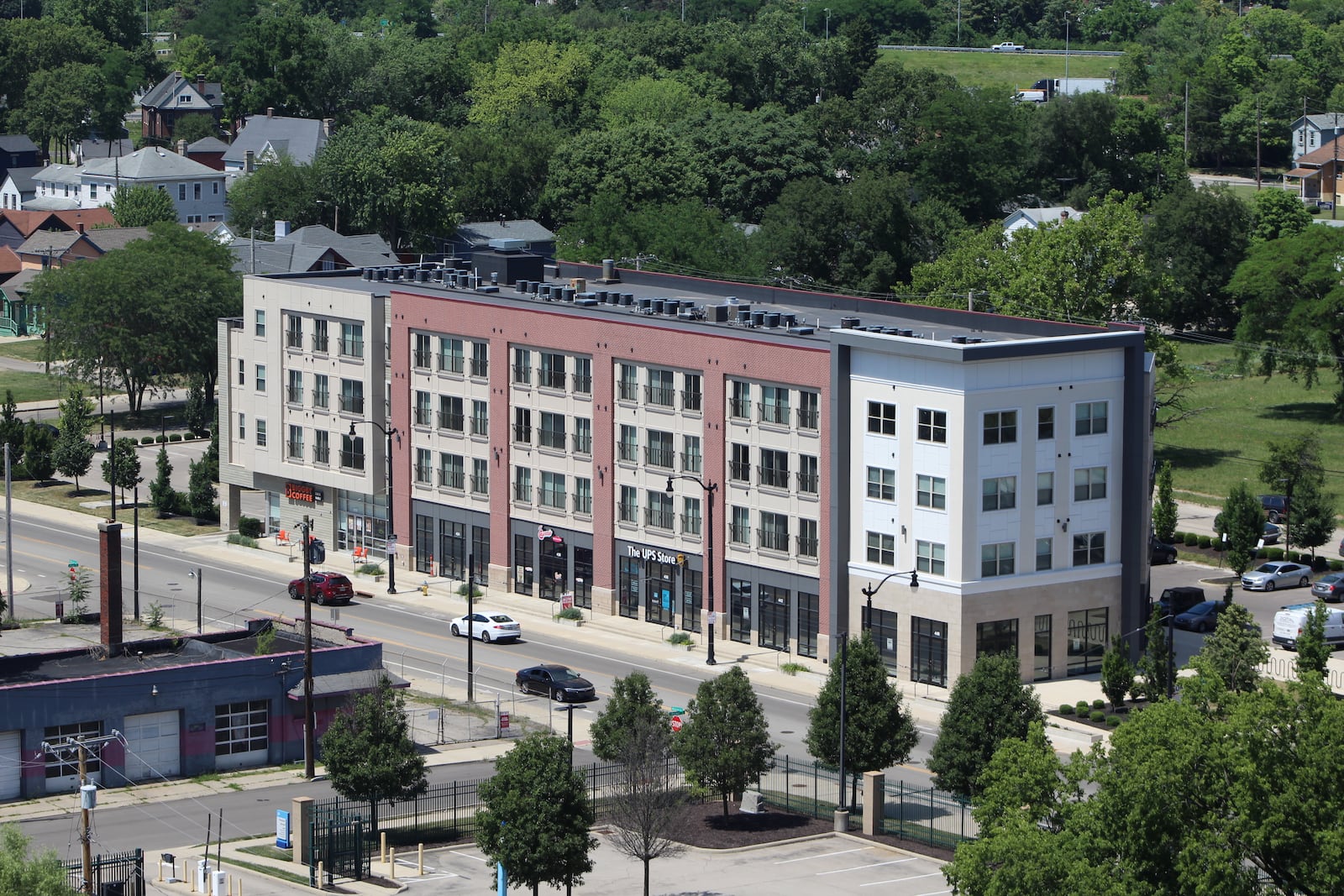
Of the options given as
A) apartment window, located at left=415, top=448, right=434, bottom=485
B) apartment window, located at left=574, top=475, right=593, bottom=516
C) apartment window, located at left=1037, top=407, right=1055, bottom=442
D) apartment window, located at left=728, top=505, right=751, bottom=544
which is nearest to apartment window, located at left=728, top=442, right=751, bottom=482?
apartment window, located at left=728, top=505, right=751, bottom=544

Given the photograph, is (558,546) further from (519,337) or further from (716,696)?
(716,696)

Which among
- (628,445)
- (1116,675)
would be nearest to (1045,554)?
(1116,675)

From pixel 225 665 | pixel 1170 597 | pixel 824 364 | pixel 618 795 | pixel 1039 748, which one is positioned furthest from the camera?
pixel 1170 597

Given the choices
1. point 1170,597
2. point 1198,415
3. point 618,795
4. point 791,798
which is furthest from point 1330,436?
point 618,795

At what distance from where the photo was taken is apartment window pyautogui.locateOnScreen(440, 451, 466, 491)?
107 m

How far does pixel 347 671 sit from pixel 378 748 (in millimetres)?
13042

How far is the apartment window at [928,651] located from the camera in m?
86.1

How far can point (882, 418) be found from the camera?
288 feet

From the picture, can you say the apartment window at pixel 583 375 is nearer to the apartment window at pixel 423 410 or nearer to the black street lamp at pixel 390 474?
the apartment window at pixel 423 410

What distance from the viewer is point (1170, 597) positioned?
99.1 meters

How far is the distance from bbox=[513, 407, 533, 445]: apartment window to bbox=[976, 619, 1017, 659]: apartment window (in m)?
26.8

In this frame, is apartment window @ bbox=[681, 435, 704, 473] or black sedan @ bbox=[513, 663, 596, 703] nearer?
black sedan @ bbox=[513, 663, 596, 703]

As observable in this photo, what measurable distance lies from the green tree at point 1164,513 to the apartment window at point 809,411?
91.8 ft

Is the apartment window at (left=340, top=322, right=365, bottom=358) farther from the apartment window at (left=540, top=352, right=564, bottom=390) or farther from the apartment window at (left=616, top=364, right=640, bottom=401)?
the apartment window at (left=616, top=364, right=640, bottom=401)
